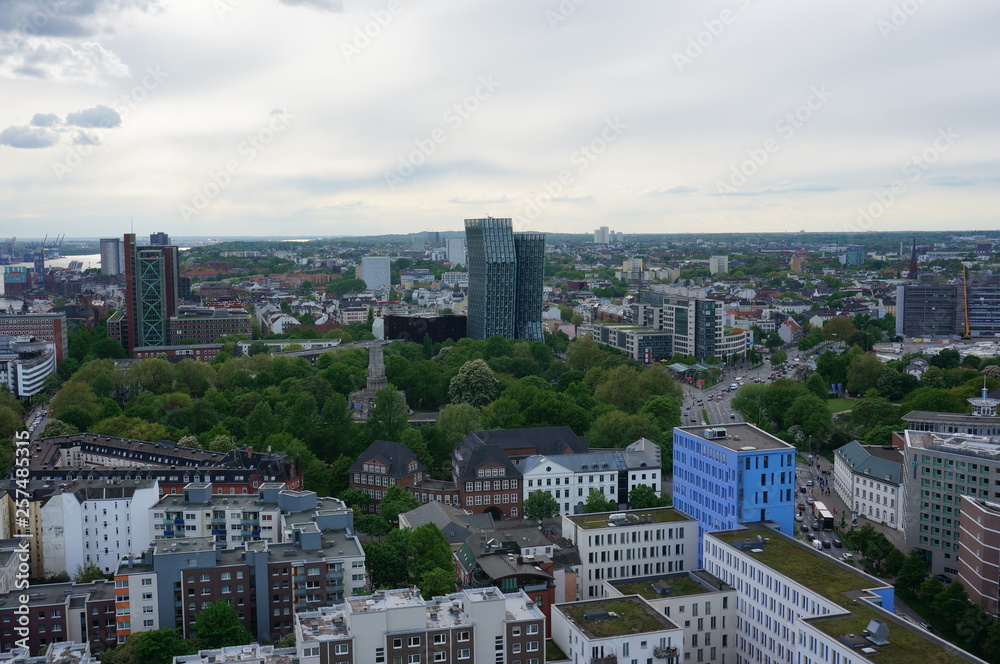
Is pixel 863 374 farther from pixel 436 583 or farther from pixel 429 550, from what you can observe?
pixel 436 583

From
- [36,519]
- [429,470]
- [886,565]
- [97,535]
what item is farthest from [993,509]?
[36,519]

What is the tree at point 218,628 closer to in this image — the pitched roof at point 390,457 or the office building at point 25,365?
the pitched roof at point 390,457

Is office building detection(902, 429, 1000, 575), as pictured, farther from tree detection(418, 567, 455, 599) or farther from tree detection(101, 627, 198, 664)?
tree detection(101, 627, 198, 664)

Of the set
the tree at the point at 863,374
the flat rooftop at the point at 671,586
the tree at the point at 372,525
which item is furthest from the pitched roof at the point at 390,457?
the tree at the point at 863,374

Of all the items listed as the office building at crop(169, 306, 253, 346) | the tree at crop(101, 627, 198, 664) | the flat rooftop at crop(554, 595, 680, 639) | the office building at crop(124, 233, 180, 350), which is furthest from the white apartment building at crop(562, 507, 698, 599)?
the office building at crop(169, 306, 253, 346)

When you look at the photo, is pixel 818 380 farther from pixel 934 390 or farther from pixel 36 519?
pixel 36 519

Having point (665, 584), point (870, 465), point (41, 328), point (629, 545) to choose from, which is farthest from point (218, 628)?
point (41, 328)
